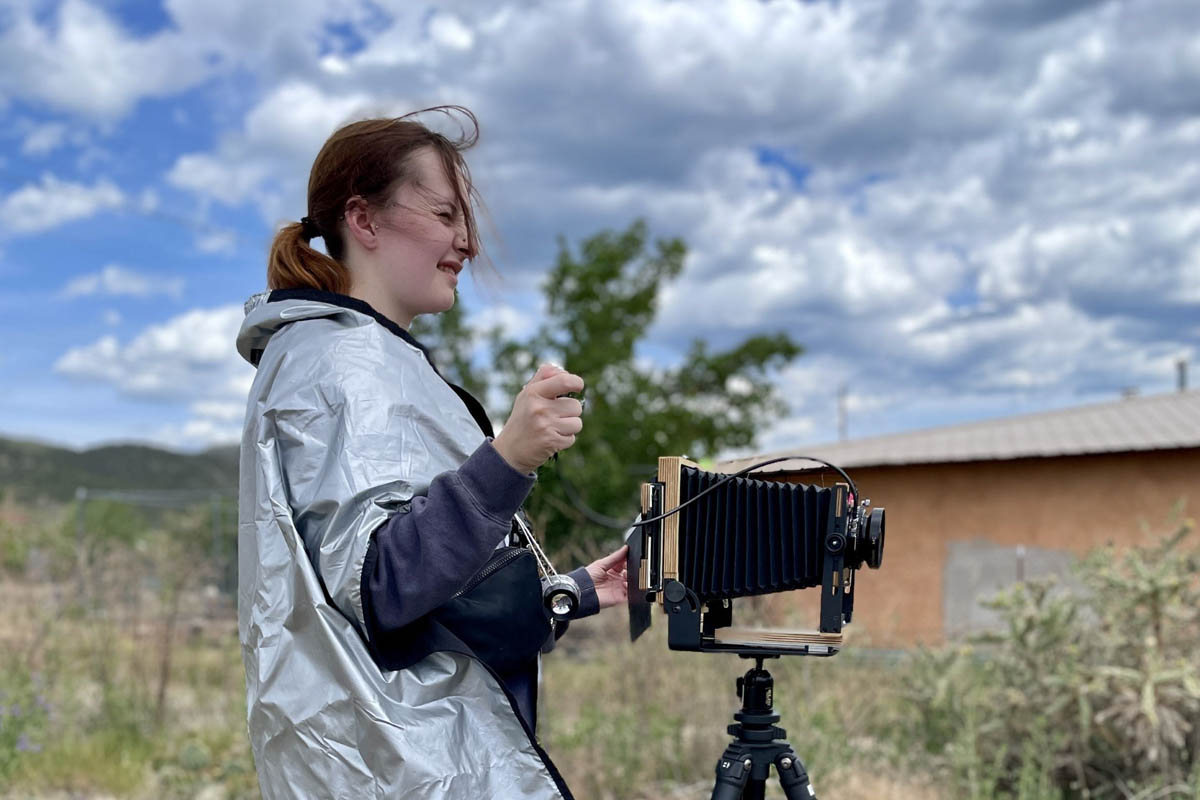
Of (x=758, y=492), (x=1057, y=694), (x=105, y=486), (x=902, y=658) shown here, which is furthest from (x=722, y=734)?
(x=105, y=486)

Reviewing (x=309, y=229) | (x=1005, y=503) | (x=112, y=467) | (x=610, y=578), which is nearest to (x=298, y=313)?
(x=309, y=229)

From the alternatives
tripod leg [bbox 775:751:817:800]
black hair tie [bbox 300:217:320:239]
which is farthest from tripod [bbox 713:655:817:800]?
black hair tie [bbox 300:217:320:239]

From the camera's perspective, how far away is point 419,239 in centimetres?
201

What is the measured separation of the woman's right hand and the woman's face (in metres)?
0.46

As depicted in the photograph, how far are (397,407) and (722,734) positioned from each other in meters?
4.08

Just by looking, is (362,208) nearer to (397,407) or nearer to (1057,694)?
(397,407)

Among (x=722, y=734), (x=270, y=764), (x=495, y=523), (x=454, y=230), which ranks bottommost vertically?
(x=722, y=734)

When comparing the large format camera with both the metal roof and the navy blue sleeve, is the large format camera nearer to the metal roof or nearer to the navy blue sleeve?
the navy blue sleeve

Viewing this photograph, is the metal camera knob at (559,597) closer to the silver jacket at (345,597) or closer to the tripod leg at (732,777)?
Answer: the silver jacket at (345,597)

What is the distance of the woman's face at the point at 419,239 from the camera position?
79.1 inches

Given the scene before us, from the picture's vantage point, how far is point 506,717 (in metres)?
1.79

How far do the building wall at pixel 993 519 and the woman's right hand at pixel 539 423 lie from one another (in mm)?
11013

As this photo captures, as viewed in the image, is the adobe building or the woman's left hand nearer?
the woman's left hand

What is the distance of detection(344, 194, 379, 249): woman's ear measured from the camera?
6.66ft
